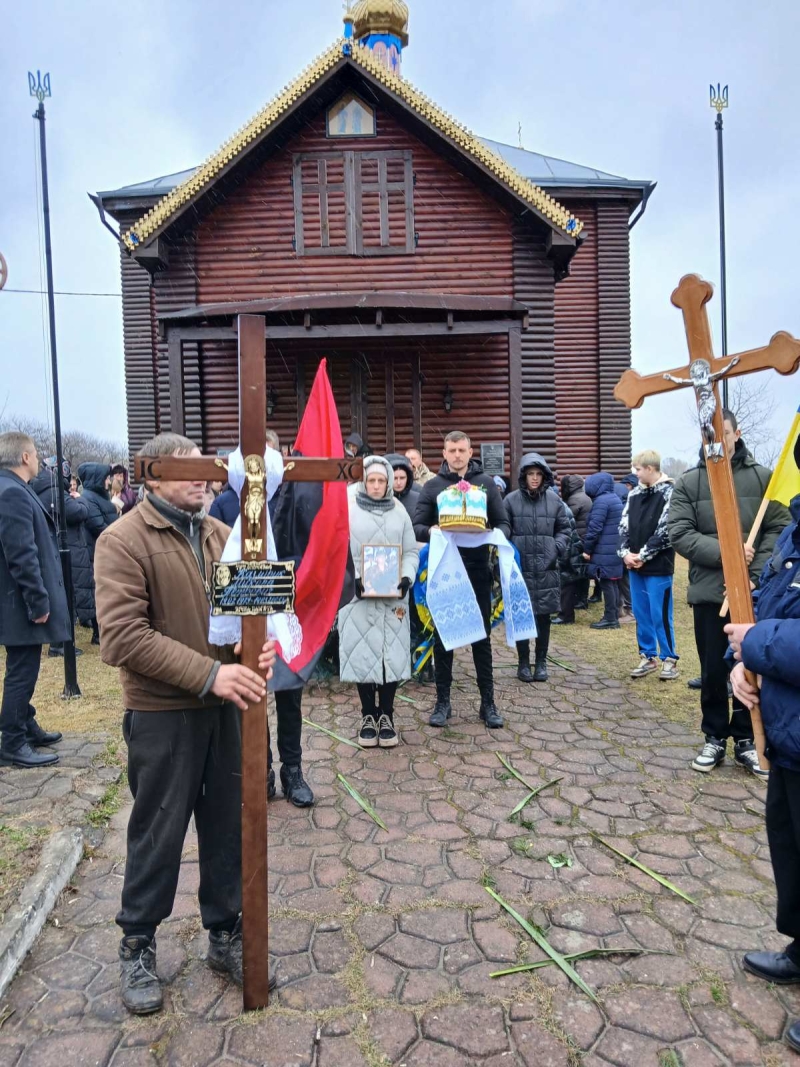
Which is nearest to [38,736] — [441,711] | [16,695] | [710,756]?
[16,695]

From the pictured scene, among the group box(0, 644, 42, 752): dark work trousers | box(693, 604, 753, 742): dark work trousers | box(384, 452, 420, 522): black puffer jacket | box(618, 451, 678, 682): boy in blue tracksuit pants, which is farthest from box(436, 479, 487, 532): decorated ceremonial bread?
box(0, 644, 42, 752): dark work trousers

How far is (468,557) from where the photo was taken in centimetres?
569

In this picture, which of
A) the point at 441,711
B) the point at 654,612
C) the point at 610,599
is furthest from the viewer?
the point at 610,599

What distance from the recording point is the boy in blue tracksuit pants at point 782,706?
233 centimetres

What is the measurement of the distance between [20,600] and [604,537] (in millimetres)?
6830

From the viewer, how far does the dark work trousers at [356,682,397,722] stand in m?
5.08

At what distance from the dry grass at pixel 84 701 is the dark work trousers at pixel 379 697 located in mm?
2087

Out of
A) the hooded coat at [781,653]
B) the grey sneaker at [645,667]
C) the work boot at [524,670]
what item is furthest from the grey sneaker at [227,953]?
the grey sneaker at [645,667]

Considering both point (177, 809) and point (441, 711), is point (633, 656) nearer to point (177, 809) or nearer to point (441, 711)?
point (441, 711)

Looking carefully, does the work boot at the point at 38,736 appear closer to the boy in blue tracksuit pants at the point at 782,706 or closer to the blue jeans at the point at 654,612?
the boy in blue tracksuit pants at the point at 782,706

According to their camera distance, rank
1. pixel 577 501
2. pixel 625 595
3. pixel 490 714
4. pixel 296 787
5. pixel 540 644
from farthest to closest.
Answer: pixel 625 595 < pixel 577 501 < pixel 540 644 < pixel 490 714 < pixel 296 787

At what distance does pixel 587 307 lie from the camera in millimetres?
17734

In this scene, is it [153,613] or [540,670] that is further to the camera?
[540,670]

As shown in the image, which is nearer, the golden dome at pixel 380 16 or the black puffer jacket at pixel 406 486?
the black puffer jacket at pixel 406 486
